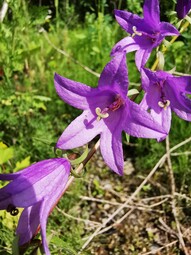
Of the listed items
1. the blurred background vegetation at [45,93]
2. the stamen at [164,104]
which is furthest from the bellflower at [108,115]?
the blurred background vegetation at [45,93]

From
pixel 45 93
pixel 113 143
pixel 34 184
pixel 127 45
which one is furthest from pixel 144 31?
pixel 45 93

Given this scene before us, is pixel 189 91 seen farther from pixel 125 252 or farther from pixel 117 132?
pixel 125 252

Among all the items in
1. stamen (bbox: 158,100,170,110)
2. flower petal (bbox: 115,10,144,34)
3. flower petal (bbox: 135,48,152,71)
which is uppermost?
flower petal (bbox: 115,10,144,34)

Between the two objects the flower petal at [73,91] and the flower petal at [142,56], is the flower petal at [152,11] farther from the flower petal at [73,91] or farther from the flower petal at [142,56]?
the flower petal at [73,91]

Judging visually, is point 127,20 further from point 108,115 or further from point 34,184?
point 34,184

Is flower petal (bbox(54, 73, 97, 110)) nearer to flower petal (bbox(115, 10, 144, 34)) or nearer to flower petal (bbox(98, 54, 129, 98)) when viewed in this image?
flower petal (bbox(98, 54, 129, 98))

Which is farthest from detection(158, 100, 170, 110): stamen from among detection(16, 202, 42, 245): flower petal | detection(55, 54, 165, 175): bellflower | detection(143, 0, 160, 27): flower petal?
detection(16, 202, 42, 245): flower petal
